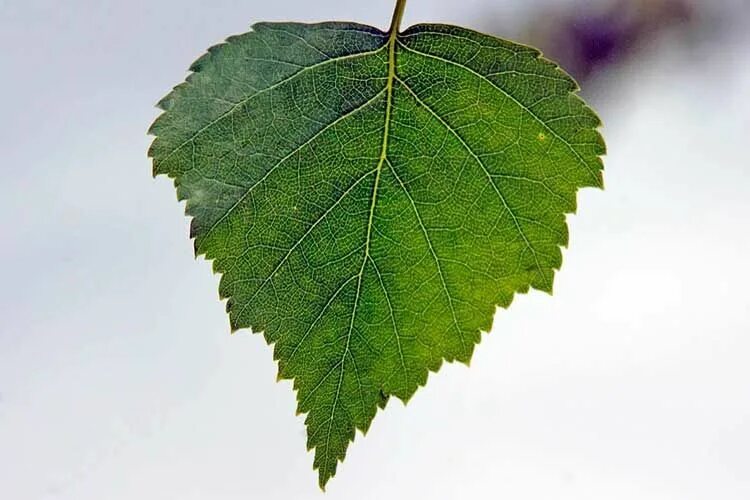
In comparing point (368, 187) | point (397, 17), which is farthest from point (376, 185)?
point (397, 17)

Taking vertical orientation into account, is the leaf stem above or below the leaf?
above

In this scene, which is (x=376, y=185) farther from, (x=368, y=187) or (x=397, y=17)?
(x=397, y=17)

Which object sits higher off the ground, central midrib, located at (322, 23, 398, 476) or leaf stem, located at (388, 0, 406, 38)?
leaf stem, located at (388, 0, 406, 38)

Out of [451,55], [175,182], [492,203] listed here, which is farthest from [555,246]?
[175,182]

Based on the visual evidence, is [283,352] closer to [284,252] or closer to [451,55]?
[284,252]

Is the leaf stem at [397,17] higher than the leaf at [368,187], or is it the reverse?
the leaf stem at [397,17]
